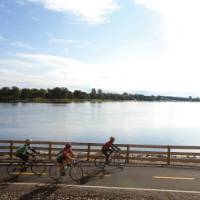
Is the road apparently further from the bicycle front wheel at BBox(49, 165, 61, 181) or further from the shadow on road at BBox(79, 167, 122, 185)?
the bicycle front wheel at BBox(49, 165, 61, 181)

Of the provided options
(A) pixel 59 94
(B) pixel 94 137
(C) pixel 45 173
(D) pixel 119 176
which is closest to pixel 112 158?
(D) pixel 119 176

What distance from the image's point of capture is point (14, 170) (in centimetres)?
1441

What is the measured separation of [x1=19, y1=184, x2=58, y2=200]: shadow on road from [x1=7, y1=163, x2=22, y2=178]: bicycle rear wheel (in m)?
2.39

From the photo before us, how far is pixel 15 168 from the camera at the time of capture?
14.7 metres

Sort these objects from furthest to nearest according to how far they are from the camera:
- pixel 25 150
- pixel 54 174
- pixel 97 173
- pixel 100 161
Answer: pixel 100 161 → pixel 97 173 → pixel 25 150 → pixel 54 174

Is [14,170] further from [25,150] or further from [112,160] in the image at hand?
[112,160]

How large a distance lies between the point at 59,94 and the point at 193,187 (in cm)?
17386

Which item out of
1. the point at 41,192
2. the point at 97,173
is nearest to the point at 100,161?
the point at 97,173

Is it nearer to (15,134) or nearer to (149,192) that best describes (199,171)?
(149,192)

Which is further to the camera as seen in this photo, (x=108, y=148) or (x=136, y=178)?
(x=108, y=148)

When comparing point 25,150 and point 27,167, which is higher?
point 25,150

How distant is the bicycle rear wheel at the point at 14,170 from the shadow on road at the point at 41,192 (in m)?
2.39

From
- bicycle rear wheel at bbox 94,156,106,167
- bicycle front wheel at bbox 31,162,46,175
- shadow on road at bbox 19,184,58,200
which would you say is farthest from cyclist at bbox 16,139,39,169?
bicycle rear wheel at bbox 94,156,106,167

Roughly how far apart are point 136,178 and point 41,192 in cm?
423
